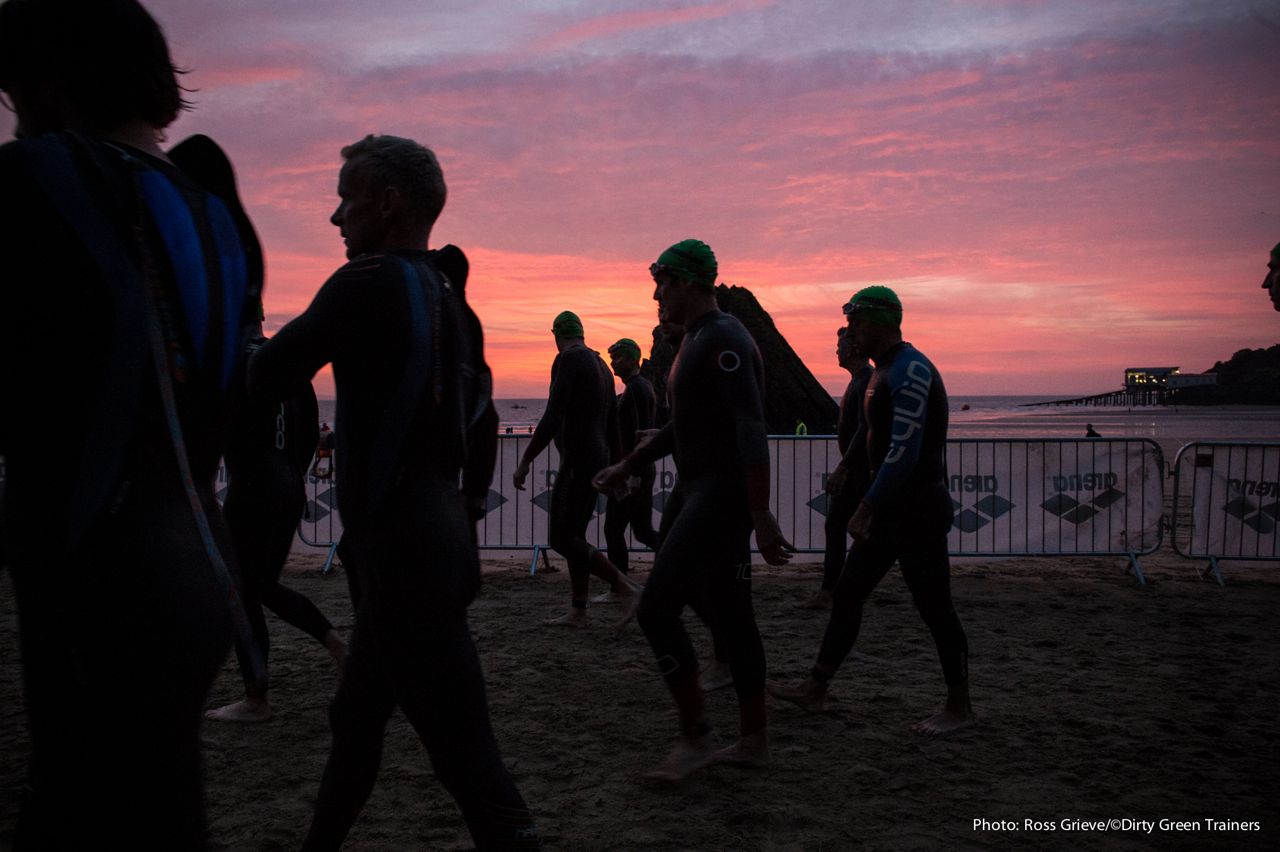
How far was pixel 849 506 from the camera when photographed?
301 inches

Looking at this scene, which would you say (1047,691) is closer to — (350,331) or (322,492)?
(350,331)

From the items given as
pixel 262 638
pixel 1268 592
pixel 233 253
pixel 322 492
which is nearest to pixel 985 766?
pixel 262 638

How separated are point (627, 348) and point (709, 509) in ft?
18.9

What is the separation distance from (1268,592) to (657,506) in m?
5.96

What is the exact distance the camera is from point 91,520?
1.30 m

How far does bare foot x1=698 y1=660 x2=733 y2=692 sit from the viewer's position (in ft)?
17.9

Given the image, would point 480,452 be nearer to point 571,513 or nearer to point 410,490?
point 410,490

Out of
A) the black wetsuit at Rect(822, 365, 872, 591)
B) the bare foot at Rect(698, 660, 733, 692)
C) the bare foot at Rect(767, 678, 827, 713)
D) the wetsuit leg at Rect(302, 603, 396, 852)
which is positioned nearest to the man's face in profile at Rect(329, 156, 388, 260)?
the wetsuit leg at Rect(302, 603, 396, 852)

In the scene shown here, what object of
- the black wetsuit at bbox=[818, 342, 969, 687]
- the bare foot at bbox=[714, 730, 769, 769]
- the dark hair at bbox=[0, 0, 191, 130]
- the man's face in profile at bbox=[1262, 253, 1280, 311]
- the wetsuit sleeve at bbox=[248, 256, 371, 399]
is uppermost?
the dark hair at bbox=[0, 0, 191, 130]

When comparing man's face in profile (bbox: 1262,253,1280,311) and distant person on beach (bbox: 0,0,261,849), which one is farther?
man's face in profile (bbox: 1262,253,1280,311)

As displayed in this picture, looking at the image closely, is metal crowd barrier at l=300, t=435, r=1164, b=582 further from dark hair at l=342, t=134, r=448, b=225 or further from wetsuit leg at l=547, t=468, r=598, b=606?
dark hair at l=342, t=134, r=448, b=225

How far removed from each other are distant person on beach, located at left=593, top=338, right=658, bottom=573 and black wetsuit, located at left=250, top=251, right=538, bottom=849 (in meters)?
6.25

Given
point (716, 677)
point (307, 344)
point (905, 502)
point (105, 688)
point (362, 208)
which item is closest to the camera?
point (105, 688)

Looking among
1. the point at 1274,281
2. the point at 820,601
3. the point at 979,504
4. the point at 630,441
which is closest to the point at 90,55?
the point at 1274,281
